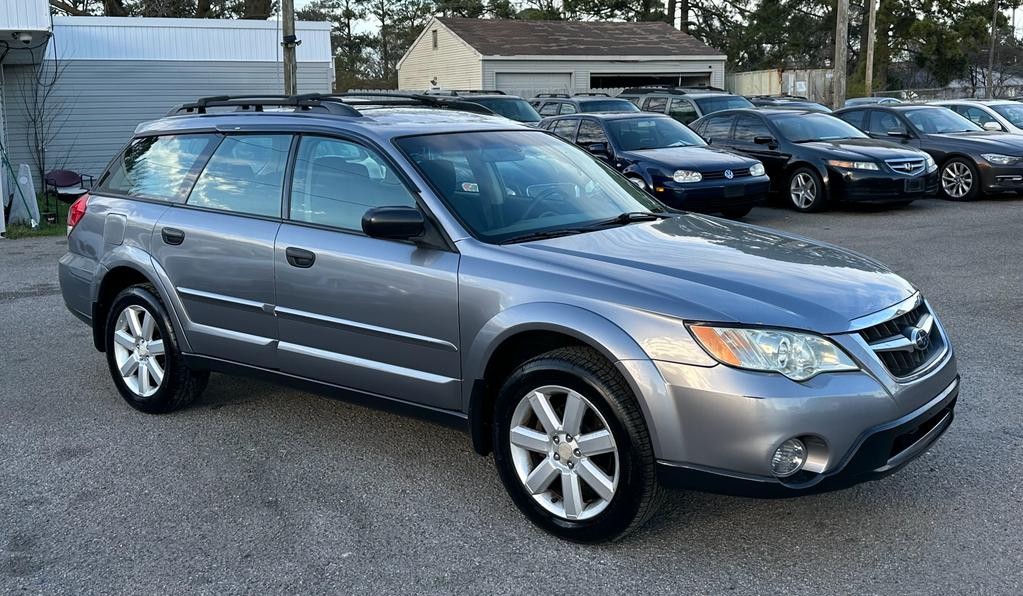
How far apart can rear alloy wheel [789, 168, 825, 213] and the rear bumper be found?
36.5 ft

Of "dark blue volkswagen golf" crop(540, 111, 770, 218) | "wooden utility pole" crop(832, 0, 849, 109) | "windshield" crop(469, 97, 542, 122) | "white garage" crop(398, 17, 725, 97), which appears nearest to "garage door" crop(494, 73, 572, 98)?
"white garage" crop(398, 17, 725, 97)

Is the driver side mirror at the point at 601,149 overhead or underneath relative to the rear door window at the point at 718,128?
underneath

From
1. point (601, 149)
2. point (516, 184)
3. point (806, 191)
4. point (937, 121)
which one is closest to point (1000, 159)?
point (937, 121)

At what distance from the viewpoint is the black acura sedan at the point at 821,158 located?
1390 cm

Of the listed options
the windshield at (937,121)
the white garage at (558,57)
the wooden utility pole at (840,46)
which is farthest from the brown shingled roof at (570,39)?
the windshield at (937,121)

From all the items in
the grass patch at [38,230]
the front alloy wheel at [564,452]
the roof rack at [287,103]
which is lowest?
the grass patch at [38,230]

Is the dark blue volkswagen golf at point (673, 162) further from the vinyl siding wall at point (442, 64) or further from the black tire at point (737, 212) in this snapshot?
the vinyl siding wall at point (442, 64)

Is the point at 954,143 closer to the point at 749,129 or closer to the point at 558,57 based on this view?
the point at 749,129

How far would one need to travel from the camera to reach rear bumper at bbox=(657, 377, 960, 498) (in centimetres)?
353

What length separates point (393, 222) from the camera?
420 centimetres

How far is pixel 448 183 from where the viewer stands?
4.55 m

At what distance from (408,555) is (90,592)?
1.14 metres

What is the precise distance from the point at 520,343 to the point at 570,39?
4019 cm

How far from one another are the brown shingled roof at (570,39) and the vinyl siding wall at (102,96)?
62.6 feet
